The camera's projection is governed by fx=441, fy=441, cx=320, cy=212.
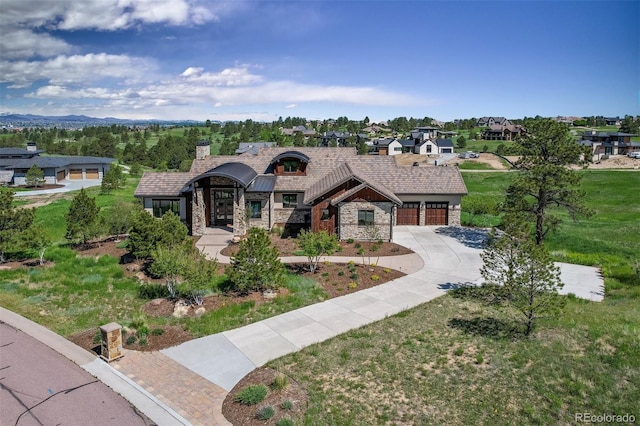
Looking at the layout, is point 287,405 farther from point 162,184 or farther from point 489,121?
point 489,121

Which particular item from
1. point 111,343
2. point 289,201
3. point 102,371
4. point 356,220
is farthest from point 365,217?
point 102,371

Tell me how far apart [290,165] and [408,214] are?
1033 cm

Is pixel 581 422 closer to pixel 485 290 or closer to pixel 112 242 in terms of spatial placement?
pixel 485 290

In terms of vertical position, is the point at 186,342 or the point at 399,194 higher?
the point at 399,194

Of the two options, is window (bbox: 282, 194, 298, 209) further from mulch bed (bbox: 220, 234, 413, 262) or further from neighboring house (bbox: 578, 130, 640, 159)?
neighboring house (bbox: 578, 130, 640, 159)

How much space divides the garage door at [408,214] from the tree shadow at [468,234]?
2197mm

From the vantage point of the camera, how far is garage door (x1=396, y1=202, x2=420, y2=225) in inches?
1403

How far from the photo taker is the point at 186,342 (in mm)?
15711

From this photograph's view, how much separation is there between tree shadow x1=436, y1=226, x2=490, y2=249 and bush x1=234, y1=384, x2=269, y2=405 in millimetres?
20992

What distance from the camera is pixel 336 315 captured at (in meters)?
18.2

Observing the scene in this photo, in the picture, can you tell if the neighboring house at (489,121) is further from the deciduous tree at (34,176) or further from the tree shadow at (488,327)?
the tree shadow at (488,327)

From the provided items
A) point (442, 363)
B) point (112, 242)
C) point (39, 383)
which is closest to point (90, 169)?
point (112, 242)

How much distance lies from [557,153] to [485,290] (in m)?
11.2

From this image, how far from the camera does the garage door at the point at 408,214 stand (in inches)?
1403
